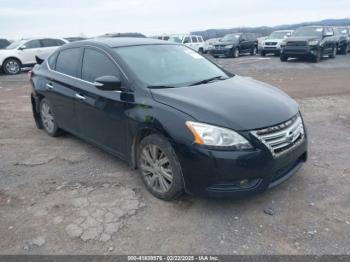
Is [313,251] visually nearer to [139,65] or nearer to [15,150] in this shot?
[139,65]

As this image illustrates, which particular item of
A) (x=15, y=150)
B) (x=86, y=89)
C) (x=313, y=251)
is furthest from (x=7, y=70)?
(x=313, y=251)

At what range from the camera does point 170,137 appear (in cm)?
330

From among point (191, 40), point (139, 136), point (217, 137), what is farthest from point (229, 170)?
point (191, 40)

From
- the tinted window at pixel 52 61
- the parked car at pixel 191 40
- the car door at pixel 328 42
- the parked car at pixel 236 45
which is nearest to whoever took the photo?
the tinted window at pixel 52 61

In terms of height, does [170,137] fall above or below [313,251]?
above

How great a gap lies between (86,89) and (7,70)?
47.4 ft

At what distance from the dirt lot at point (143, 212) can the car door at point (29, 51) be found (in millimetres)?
13266

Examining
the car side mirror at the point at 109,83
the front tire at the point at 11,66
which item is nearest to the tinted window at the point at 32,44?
the front tire at the point at 11,66

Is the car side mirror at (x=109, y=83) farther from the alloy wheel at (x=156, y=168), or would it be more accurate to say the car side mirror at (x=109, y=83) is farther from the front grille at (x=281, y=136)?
the front grille at (x=281, y=136)

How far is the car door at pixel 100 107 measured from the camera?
3.96 m

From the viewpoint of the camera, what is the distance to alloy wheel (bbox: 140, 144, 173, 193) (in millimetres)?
3502

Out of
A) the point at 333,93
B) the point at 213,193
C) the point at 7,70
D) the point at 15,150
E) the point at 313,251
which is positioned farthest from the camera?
the point at 7,70

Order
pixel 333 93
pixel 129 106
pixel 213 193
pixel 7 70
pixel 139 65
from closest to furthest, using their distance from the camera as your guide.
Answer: pixel 213 193 → pixel 129 106 → pixel 139 65 → pixel 333 93 → pixel 7 70

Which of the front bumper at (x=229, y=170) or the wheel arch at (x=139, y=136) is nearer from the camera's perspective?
the front bumper at (x=229, y=170)
